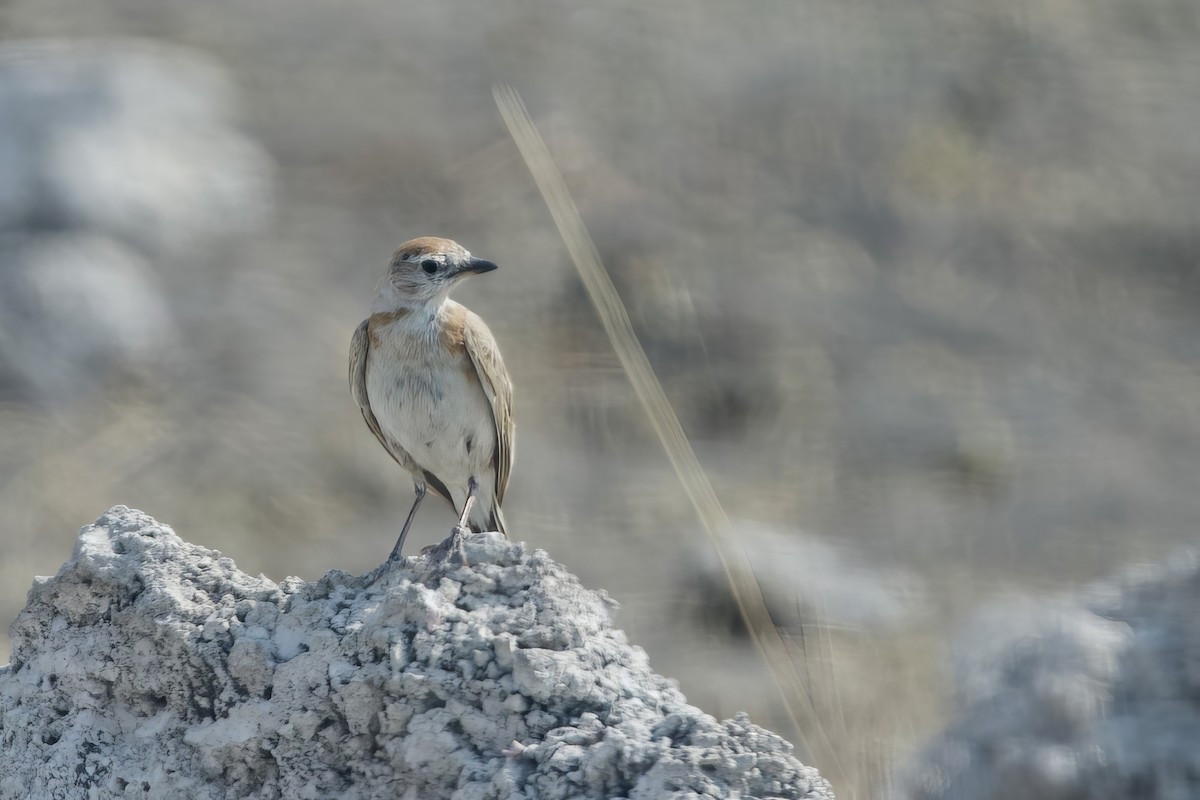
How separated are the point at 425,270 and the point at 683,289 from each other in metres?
3.15

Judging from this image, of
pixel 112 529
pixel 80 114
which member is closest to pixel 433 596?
pixel 112 529

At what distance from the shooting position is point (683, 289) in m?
7.79

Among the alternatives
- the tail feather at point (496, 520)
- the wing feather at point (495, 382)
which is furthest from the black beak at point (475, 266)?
the tail feather at point (496, 520)

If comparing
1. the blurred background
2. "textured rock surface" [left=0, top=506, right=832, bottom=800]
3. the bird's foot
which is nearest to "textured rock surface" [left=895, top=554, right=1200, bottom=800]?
the blurred background

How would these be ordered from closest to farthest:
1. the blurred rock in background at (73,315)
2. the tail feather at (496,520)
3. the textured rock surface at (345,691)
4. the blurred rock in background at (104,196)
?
1. the textured rock surface at (345,691)
2. the tail feather at (496,520)
3. the blurred rock in background at (73,315)
4. the blurred rock in background at (104,196)

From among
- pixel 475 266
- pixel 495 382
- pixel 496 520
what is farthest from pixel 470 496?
pixel 475 266

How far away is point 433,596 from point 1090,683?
1441 millimetres

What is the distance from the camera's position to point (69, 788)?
3.23 meters

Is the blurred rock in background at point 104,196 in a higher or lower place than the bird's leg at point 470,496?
higher

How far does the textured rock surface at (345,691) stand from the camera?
272cm

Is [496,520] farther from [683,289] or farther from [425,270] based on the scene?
[683,289]

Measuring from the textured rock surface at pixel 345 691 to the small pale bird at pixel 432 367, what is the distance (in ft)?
4.18

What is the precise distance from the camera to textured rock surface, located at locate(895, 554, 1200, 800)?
6.84ft

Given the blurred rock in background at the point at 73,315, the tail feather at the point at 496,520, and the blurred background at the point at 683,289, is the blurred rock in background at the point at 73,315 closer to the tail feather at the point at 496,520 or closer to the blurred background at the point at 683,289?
the blurred background at the point at 683,289
